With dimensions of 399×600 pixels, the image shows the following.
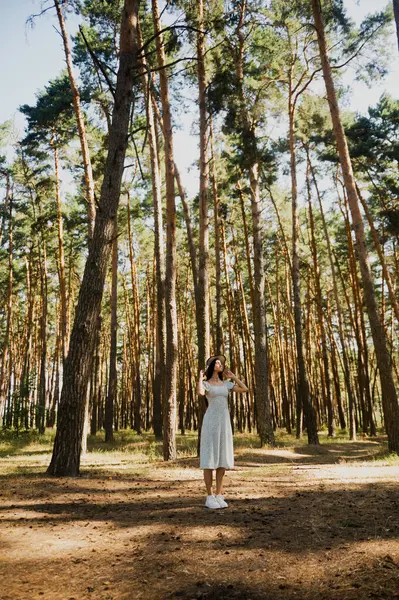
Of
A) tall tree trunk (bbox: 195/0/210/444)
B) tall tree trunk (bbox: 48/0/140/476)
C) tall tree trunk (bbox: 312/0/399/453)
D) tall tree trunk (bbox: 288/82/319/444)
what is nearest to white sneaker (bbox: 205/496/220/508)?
tall tree trunk (bbox: 48/0/140/476)

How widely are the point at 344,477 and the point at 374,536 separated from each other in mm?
3659

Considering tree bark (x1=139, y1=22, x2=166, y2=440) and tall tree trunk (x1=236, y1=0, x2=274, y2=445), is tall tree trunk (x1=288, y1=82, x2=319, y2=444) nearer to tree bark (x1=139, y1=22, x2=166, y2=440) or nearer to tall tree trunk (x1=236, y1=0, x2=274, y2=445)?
tall tree trunk (x1=236, y1=0, x2=274, y2=445)

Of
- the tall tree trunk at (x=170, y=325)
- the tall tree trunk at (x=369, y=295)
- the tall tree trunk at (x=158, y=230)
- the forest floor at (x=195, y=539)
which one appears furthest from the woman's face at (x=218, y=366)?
the tall tree trunk at (x=158, y=230)

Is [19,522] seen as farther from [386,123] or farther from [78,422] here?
[386,123]

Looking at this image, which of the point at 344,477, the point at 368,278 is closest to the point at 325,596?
the point at 344,477

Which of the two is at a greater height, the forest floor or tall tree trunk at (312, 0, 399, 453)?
tall tree trunk at (312, 0, 399, 453)

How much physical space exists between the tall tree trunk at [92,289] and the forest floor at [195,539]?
0.54 m

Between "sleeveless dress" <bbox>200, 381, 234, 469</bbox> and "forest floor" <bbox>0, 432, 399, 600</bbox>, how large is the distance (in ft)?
1.66

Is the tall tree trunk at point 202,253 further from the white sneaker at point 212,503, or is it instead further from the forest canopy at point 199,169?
the white sneaker at point 212,503

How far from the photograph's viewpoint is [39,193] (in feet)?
62.0

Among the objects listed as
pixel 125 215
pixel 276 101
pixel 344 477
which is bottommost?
pixel 344 477

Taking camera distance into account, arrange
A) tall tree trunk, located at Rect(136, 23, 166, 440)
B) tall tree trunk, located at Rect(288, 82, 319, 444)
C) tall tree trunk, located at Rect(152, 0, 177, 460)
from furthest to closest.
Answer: tall tree trunk, located at Rect(288, 82, 319, 444)
tall tree trunk, located at Rect(136, 23, 166, 440)
tall tree trunk, located at Rect(152, 0, 177, 460)

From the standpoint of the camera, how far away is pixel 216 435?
4840mm

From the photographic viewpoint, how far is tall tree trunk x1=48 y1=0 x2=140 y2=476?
20.0 feet
